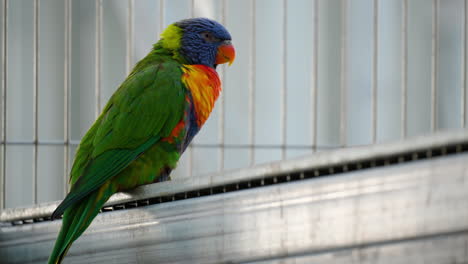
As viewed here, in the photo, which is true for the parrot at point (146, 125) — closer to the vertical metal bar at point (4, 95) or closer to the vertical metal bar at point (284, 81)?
the vertical metal bar at point (284, 81)

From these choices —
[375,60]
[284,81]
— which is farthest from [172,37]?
[375,60]

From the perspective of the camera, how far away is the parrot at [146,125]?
113 cm

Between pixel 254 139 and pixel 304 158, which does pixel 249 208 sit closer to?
pixel 304 158

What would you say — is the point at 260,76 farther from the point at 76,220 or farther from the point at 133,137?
the point at 76,220

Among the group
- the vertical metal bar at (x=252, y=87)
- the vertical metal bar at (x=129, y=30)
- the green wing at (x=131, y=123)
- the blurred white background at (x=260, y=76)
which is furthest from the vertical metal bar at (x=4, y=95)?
the vertical metal bar at (x=252, y=87)

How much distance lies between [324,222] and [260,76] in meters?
1.82

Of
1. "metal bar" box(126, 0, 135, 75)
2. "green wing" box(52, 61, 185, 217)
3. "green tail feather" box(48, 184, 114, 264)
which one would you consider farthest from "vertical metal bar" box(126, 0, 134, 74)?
"green tail feather" box(48, 184, 114, 264)

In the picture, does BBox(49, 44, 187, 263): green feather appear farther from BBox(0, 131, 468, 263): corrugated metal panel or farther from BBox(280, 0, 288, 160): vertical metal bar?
BBox(280, 0, 288, 160): vertical metal bar

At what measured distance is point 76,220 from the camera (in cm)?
91

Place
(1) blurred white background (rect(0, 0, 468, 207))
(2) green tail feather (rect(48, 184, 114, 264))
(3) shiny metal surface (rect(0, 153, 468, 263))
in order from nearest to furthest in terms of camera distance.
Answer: (3) shiny metal surface (rect(0, 153, 468, 263))
(2) green tail feather (rect(48, 184, 114, 264))
(1) blurred white background (rect(0, 0, 468, 207))

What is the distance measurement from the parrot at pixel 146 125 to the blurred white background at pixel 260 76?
392mm

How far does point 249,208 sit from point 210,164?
1.60 metres

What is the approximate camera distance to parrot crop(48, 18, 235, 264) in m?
1.13

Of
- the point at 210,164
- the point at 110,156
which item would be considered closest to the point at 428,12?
the point at 210,164
